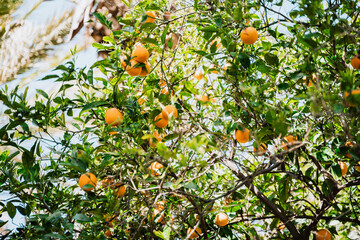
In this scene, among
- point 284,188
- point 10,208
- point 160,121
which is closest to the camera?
point 160,121

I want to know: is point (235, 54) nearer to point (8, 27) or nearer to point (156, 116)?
point (156, 116)

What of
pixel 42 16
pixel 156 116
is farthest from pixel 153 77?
pixel 42 16

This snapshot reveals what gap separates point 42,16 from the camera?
18.3ft

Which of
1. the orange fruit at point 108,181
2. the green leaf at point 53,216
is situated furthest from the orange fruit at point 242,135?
the green leaf at point 53,216

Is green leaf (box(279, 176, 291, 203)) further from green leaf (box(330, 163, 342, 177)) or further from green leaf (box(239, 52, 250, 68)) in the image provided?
green leaf (box(239, 52, 250, 68))

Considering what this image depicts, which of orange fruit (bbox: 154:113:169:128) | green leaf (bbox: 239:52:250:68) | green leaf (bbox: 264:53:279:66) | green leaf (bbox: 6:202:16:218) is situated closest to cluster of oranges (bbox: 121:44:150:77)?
orange fruit (bbox: 154:113:169:128)

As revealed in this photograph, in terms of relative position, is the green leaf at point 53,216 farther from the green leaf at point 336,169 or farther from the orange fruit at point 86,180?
the green leaf at point 336,169

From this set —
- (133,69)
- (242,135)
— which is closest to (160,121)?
(133,69)

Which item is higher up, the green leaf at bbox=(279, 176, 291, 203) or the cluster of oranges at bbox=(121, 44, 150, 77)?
the cluster of oranges at bbox=(121, 44, 150, 77)

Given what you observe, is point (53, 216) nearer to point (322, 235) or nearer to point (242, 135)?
point (242, 135)

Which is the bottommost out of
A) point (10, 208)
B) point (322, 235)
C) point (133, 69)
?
point (322, 235)

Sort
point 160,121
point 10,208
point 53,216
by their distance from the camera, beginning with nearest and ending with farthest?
point 53,216 < point 160,121 < point 10,208

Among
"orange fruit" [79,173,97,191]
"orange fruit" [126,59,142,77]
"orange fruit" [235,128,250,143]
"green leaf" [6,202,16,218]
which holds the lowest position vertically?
"green leaf" [6,202,16,218]

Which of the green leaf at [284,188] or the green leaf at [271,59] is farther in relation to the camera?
the green leaf at [284,188]
